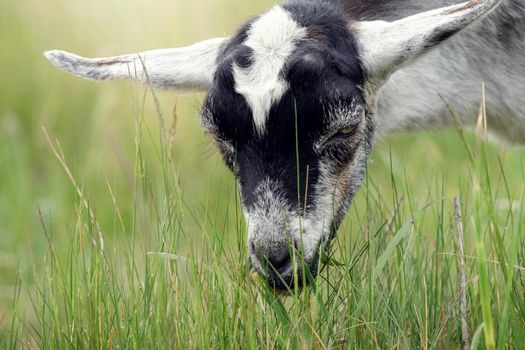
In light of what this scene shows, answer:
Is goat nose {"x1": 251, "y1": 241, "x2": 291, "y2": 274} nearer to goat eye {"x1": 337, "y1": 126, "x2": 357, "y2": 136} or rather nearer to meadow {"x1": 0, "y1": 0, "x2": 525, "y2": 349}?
meadow {"x1": 0, "y1": 0, "x2": 525, "y2": 349}

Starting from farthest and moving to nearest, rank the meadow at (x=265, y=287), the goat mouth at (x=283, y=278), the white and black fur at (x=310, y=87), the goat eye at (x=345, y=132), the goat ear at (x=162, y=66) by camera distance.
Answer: the goat ear at (x=162, y=66), the goat eye at (x=345, y=132), the white and black fur at (x=310, y=87), the goat mouth at (x=283, y=278), the meadow at (x=265, y=287)

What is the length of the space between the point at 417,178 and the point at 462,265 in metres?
4.19

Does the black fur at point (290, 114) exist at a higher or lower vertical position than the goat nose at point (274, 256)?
higher

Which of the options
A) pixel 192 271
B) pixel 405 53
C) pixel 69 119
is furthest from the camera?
pixel 69 119

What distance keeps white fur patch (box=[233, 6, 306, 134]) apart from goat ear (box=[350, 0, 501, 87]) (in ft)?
1.09

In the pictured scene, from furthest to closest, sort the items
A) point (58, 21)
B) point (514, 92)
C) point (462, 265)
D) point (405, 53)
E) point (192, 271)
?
point (58, 21)
point (514, 92)
point (405, 53)
point (192, 271)
point (462, 265)

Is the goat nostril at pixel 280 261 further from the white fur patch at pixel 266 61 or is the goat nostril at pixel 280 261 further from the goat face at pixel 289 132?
the white fur patch at pixel 266 61

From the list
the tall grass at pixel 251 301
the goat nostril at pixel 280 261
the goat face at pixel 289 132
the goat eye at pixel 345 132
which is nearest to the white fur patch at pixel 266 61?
the goat face at pixel 289 132

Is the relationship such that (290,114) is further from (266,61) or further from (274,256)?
(274,256)

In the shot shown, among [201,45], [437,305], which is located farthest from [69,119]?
[437,305]

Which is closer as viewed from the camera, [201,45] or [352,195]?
[352,195]

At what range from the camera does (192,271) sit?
14.0 ft

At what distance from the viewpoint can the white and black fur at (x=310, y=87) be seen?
441 cm

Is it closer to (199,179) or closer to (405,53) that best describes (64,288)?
(405,53)
